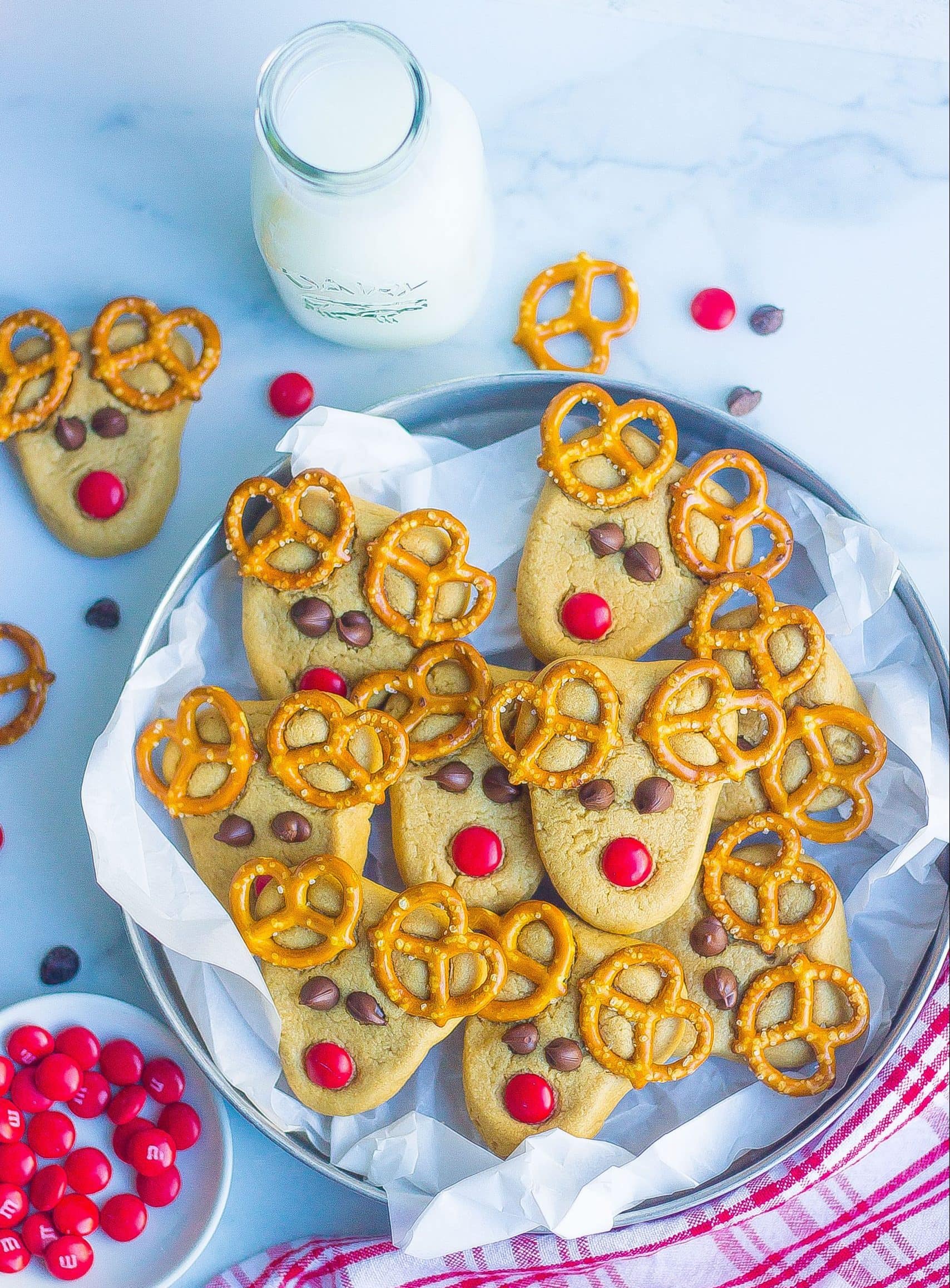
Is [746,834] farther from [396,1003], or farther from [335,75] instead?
[335,75]

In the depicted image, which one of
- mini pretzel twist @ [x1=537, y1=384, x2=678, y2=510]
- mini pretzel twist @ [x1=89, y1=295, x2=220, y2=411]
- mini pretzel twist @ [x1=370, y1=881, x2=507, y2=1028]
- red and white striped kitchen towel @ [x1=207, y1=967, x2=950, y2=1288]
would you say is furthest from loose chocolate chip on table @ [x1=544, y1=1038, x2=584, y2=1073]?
mini pretzel twist @ [x1=89, y1=295, x2=220, y2=411]

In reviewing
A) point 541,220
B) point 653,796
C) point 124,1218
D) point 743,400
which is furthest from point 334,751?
point 541,220

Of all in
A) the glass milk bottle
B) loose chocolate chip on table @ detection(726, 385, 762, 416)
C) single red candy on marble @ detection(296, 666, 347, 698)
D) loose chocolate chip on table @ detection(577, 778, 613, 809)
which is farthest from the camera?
loose chocolate chip on table @ detection(726, 385, 762, 416)

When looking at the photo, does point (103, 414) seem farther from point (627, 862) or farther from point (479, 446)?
point (627, 862)

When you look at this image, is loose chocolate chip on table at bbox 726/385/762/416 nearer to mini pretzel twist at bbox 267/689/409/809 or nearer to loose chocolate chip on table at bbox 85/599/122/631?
mini pretzel twist at bbox 267/689/409/809

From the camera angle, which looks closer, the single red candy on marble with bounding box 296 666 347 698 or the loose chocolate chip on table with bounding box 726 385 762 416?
the single red candy on marble with bounding box 296 666 347 698

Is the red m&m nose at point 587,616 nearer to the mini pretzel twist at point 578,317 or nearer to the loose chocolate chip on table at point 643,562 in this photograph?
the loose chocolate chip on table at point 643,562

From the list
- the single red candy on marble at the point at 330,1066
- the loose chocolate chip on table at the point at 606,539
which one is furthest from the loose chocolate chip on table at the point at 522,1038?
the loose chocolate chip on table at the point at 606,539
